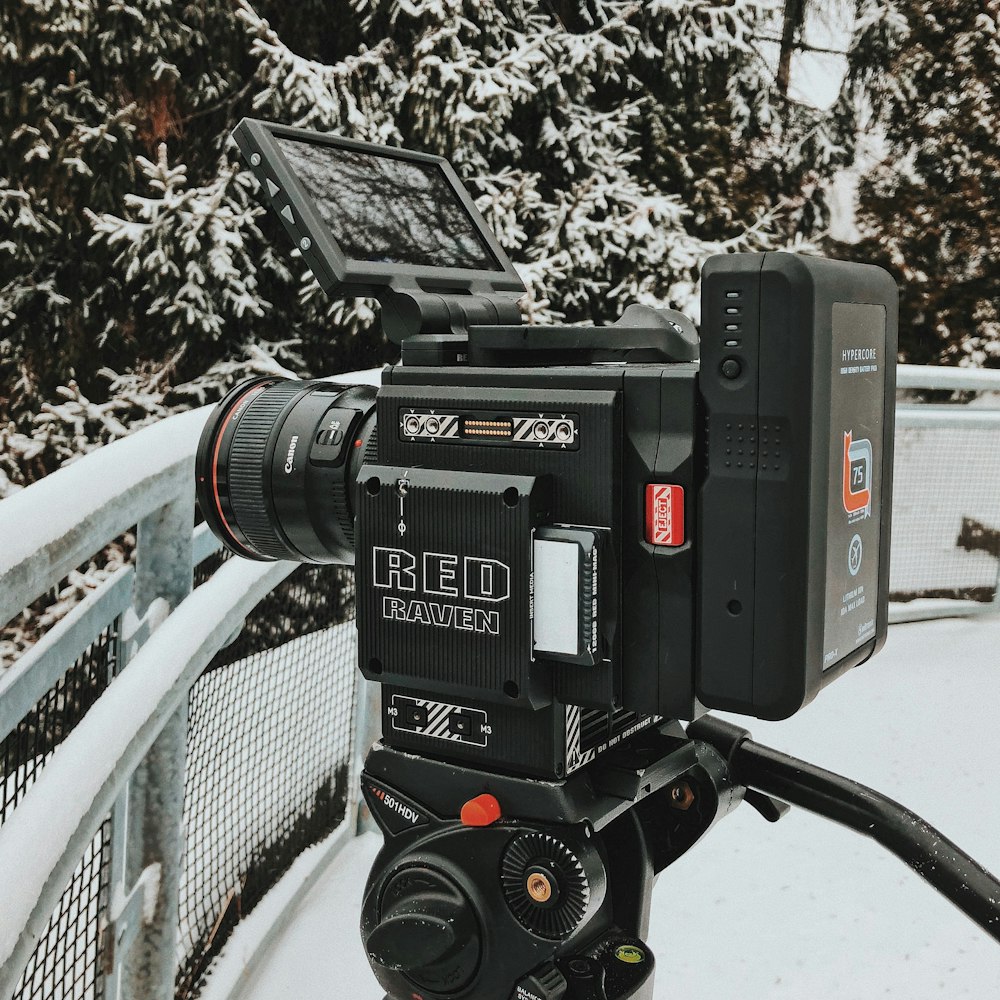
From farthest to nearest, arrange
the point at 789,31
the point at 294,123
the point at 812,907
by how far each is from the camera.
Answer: the point at 789,31 → the point at 294,123 → the point at 812,907

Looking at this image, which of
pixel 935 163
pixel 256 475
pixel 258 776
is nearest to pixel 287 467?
pixel 256 475

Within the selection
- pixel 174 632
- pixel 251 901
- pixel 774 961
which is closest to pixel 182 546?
pixel 174 632

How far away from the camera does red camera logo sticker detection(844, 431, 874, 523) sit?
3.56 ft

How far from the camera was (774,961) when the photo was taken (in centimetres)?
207

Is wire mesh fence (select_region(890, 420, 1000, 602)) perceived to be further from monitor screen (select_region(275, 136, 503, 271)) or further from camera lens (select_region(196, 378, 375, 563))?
camera lens (select_region(196, 378, 375, 563))

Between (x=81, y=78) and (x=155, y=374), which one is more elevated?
(x=81, y=78)

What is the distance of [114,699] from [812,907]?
1.56 m

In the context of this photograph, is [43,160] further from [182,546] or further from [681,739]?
[681,739]

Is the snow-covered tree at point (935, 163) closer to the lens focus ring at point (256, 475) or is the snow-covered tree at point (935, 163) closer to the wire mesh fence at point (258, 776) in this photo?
the wire mesh fence at point (258, 776)

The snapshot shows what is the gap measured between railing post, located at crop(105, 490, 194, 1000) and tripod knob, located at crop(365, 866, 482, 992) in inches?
18.0

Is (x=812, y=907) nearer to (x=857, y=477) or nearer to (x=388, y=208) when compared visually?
(x=857, y=477)

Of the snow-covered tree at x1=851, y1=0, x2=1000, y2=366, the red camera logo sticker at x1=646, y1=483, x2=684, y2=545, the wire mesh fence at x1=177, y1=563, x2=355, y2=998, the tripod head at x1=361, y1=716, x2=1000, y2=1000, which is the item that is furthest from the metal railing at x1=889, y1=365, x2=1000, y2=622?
the snow-covered tree at x1=851, y1=0, x2=1000, y2=366

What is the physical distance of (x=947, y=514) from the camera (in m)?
4.20

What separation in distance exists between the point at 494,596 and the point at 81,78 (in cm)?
719
